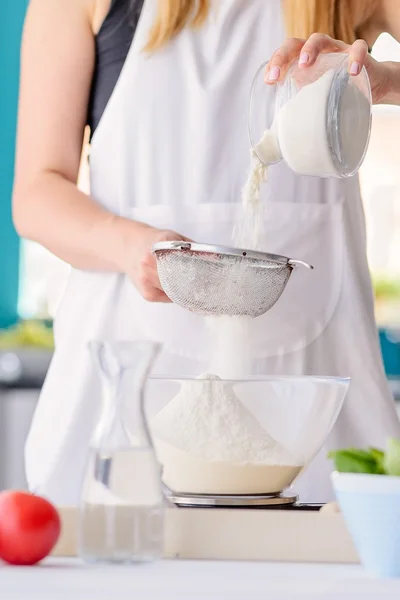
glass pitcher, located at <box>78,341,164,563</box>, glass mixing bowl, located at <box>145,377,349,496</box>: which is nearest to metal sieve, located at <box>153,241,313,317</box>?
glass mixing bowl, located at <box>145,377,349,496</box>

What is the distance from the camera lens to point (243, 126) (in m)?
1.56

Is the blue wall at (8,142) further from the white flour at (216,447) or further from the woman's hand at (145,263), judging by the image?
the white flour at (216,447)

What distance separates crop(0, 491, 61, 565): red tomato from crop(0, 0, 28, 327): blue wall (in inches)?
119

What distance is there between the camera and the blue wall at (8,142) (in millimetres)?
3877

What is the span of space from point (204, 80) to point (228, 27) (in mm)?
94

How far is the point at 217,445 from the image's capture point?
1085 millimetres

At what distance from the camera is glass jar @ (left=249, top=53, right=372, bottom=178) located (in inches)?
49.0

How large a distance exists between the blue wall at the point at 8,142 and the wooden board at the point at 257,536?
3033mm

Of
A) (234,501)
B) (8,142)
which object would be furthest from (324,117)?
(8,142)

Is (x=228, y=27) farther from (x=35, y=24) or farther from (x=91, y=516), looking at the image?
(x=91, y=516)

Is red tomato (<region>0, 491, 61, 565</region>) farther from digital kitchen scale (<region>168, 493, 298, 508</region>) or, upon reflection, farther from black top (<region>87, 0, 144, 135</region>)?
black top (<region>87, 0, 144, 135</region>)

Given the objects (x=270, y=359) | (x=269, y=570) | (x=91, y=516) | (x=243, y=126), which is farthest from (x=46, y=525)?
(x=243, y=126)

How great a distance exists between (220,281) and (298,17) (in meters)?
0.46

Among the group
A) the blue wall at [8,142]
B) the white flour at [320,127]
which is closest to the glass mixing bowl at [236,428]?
the white flour at [320,127]
